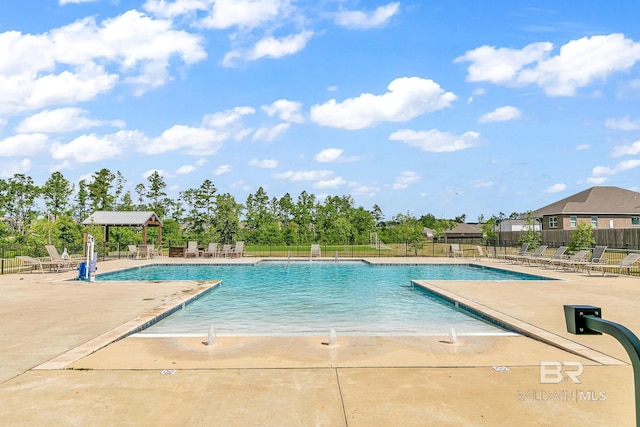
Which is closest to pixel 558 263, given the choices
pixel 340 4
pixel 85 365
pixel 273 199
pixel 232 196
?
pixel 340 4

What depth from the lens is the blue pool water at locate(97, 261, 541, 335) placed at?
330 inches

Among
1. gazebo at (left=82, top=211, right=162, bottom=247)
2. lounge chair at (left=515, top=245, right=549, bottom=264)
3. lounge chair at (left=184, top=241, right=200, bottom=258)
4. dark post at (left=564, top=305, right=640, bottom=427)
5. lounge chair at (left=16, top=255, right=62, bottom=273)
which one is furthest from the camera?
gazebo at (left=82, top=211, right=162, bottom=247)

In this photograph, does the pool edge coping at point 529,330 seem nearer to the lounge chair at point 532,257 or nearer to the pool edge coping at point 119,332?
the pool edge coping at point 119,332

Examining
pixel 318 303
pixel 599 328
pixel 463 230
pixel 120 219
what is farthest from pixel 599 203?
pixel 599 328

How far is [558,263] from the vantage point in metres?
18.9

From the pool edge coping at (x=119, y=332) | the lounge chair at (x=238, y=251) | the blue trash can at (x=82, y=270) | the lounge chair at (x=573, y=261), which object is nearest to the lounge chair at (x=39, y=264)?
the blue trash can at (x=82, y=270)

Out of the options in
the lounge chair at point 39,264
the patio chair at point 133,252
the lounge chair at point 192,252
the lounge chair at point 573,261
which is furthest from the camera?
the lounge chair at point 192,252

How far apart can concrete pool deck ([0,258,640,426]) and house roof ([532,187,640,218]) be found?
38.3 metres

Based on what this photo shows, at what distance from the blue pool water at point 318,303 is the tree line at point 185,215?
40.9 feet

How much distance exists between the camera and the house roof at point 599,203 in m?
40.5

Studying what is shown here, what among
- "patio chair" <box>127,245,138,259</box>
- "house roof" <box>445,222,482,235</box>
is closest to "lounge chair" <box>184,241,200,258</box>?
"patio chair" <box>127,245,138,259</box>

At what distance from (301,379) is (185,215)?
140 feet

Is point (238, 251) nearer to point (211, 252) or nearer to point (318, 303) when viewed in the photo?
point (211, 252)

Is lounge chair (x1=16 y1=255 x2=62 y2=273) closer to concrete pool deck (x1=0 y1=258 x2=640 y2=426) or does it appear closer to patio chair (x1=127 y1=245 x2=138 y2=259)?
patio chair (x1=127 y1=245 x2=138 y2=259)
